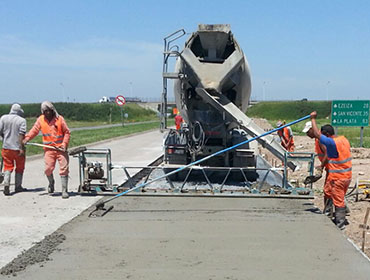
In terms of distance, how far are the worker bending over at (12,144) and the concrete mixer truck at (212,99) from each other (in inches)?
121

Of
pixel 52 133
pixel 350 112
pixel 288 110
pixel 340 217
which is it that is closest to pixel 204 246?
pixel 340 217

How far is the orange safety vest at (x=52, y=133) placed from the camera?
25.2ft

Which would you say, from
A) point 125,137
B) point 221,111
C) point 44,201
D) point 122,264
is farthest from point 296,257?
point 125,137

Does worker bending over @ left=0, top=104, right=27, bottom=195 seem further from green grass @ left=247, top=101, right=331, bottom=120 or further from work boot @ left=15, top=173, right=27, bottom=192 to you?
green grass @ left=247, top=101, right=331, bottom=120

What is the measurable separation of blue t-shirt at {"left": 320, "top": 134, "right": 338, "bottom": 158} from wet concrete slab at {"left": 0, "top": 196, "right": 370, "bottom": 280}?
3.19 ft

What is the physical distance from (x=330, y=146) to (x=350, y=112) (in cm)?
990

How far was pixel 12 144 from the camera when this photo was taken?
8008 millimetres

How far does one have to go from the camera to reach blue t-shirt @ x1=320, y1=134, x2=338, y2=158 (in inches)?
228

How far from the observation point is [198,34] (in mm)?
8078

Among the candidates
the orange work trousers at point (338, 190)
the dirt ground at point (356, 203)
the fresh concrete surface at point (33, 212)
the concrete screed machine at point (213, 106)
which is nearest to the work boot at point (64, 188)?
the fresh concrete surface at point (33, 212)

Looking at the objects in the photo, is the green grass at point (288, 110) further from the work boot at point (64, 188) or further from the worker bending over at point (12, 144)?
the work boot at point (64, 188)

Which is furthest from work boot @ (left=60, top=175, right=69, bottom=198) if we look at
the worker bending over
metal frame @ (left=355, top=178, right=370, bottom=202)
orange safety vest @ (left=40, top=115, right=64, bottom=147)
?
metal frame @ (left=355, top=178, right=370, bottom=202)

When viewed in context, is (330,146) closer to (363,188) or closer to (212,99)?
(363,188)

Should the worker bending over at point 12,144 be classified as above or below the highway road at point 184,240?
above
